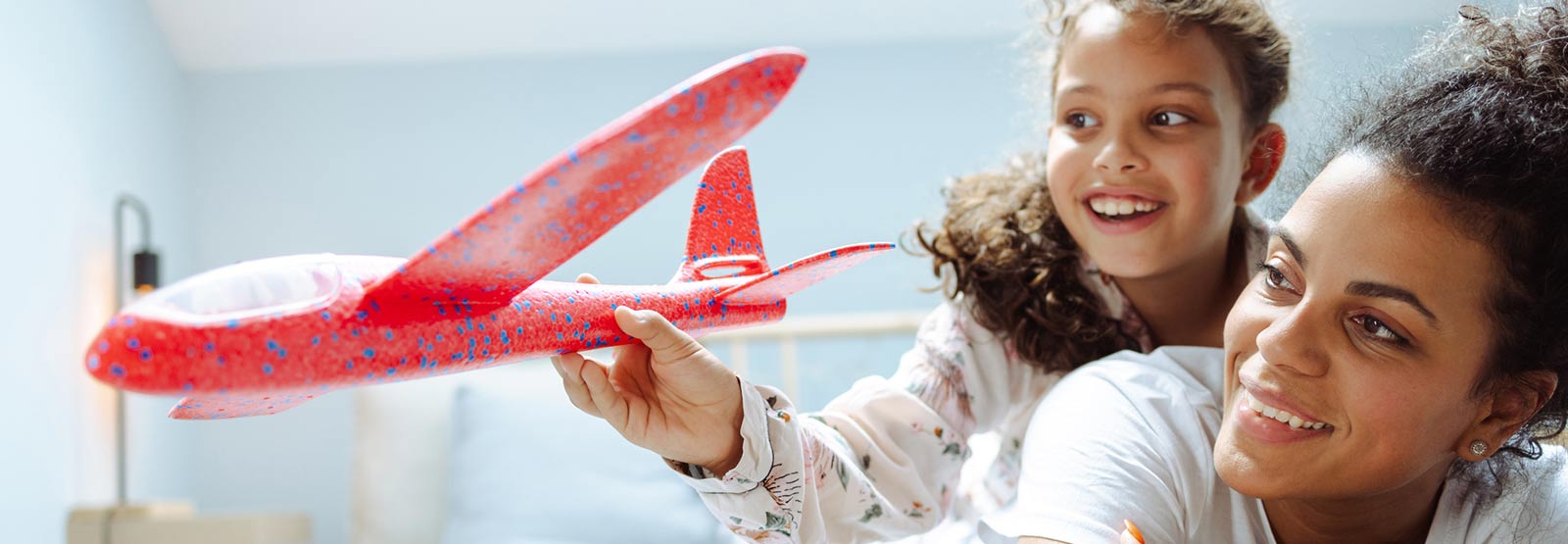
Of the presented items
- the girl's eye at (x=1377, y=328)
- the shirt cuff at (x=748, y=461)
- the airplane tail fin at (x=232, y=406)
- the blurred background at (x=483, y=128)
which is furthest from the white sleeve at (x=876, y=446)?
the blurred background at (x=483, y=128)

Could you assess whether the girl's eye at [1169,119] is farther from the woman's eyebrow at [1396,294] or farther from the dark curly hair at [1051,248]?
the woman's eyebrow at [1396,294]

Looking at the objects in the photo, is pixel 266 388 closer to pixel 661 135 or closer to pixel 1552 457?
pixel 661 135

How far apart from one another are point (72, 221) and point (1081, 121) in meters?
1.97

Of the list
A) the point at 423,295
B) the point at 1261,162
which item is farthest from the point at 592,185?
the point at 1261,162

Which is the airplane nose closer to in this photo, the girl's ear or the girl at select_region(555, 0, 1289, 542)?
the girl at select_region(555, 0, 1289, 542)

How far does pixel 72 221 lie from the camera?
2350mm

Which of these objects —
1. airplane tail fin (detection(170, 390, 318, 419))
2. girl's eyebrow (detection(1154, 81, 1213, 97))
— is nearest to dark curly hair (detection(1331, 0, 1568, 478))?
girl's eyebrow (detection(1154, 81, 1213, 97))

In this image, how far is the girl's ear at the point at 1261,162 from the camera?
4.38 feet

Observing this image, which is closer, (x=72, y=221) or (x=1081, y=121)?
(x=1081, y=121)

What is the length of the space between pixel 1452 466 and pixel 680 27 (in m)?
2.13

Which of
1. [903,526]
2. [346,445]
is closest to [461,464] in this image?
[346,445]

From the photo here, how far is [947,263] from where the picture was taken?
1.46m

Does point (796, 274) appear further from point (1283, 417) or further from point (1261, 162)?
point (1261, 162)

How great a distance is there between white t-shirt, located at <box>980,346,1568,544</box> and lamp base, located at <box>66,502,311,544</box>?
165cm
